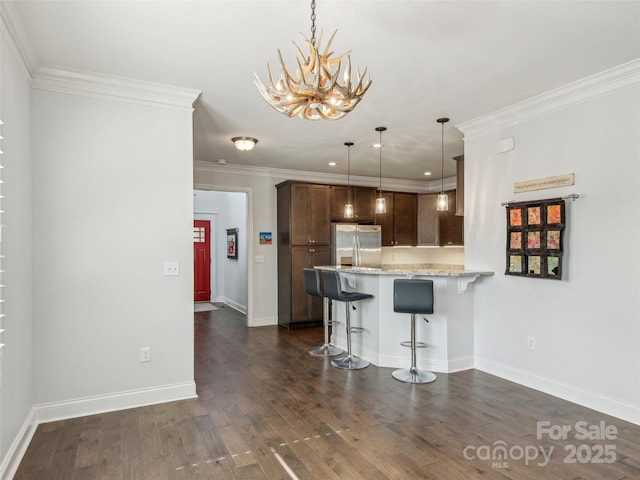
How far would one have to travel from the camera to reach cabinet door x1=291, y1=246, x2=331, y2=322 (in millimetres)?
6305

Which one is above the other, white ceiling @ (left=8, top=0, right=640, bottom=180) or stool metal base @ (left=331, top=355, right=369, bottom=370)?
white ceiling @ (left=8, top=0, right=640, bottom=180)

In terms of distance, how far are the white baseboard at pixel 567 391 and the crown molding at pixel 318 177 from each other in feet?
13.2

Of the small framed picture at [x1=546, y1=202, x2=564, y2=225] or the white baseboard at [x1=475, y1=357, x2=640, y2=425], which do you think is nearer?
the white baseboard at [x1=475, y1=357, x2=640, y2=425]

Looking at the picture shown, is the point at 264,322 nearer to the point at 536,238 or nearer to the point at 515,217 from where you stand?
the point at 515,217

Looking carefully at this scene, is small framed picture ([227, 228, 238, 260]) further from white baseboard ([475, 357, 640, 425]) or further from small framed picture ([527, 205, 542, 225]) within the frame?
small framed picture ([527, 205, 542, 225])

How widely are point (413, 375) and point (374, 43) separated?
2.96 metres

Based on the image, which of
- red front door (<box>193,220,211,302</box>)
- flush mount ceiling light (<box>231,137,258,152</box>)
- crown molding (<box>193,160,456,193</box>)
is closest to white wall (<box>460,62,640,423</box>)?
flush mount ceiling light (<box>231,137,258,152</box>)

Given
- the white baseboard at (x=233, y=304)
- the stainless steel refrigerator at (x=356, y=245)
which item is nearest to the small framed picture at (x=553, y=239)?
the stainless steel refrigerator at (x=356, y=245)

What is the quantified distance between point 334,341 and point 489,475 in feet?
10.0

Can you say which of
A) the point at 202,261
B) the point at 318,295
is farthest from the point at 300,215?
the point at 202,261

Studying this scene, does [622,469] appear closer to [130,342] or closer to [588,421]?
[588,421]

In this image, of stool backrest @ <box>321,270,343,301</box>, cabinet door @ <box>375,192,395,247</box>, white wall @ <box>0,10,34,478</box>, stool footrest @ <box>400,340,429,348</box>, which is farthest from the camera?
cabinet door @ <box>375,192,395,247</box>

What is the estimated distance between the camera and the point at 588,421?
2.99 metres

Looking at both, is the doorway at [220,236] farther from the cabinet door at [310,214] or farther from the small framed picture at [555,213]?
the small framed picture at [555,213]
